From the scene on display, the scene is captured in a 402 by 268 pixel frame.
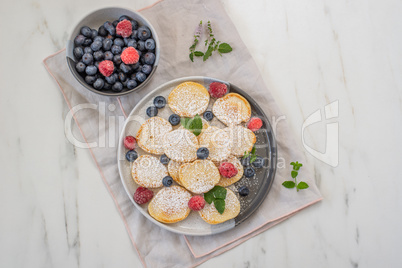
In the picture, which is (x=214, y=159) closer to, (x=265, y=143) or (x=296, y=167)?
(x=265, y=143)

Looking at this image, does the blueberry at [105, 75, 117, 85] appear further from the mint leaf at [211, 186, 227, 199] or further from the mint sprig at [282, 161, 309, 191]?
the mint sprig at [282, 161, 309, 191]

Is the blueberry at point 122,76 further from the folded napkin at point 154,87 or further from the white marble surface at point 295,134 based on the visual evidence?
the white marble surface at point 295,134

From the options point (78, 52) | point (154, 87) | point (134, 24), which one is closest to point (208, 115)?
point (154, 87)

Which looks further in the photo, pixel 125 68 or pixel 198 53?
pixel 198 53

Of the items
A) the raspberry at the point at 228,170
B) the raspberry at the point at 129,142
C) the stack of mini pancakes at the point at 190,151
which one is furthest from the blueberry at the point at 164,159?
the raspberry at the point at 228,170

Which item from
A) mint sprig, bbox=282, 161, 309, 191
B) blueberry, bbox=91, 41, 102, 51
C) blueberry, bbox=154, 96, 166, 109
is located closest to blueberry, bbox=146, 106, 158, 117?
blueberry, bbox=154, 96, 166, 109

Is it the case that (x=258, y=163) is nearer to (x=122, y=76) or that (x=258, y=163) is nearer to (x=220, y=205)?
(x=220, y=205)
